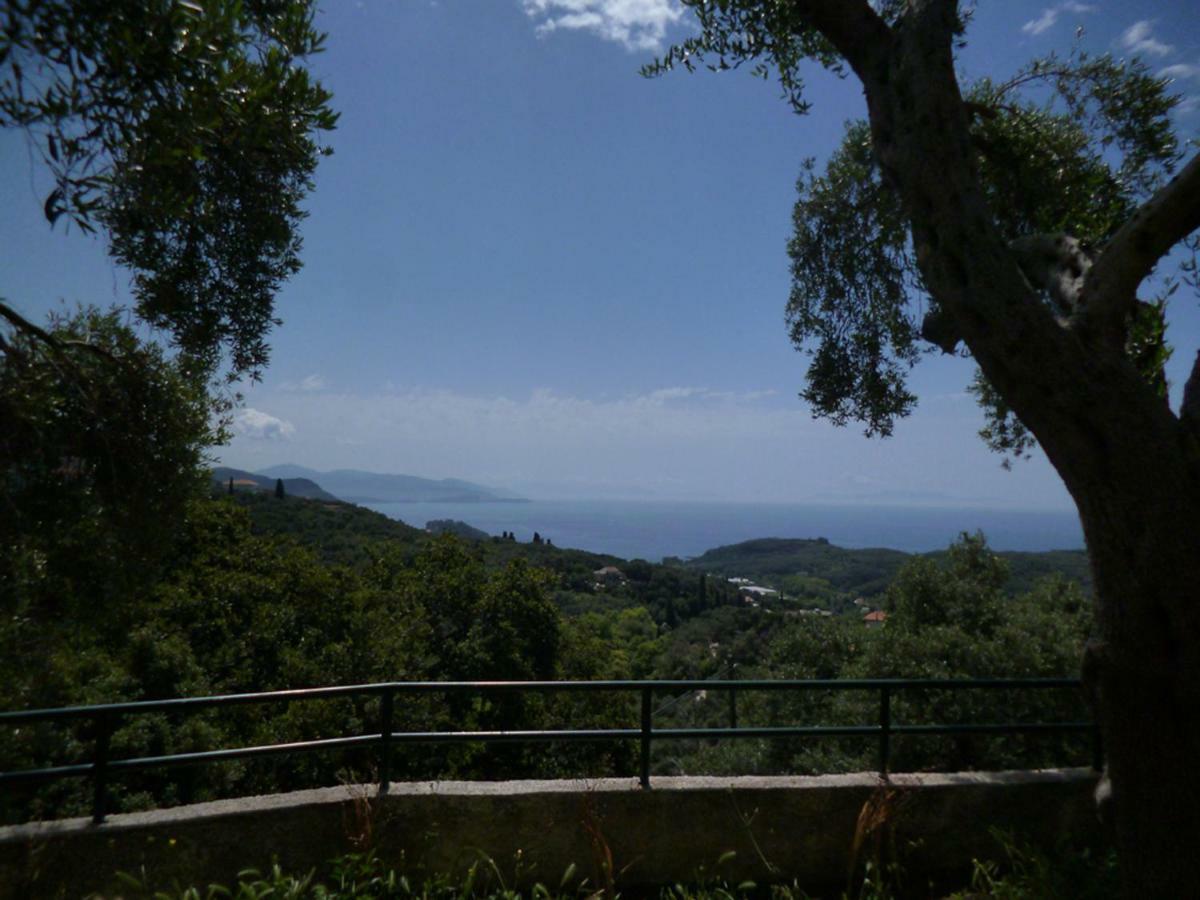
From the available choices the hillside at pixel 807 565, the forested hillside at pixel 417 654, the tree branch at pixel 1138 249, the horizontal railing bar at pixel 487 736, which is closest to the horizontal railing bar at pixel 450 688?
the horizontal railing bar at pixel 487 736

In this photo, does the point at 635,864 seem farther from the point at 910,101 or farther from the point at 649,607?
the point at 649,607

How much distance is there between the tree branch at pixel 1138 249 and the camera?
10.9 feet

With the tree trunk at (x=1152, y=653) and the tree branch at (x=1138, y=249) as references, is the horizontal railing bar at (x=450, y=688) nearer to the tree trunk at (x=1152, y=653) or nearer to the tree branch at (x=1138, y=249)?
the tree trunk at (x=1152, y=653)

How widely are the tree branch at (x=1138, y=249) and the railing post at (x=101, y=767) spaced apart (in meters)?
5.10

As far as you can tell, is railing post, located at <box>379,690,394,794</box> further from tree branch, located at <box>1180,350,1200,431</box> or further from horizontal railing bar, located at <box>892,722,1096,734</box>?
tree branch, located at <box>1180,350,1200,431</box>

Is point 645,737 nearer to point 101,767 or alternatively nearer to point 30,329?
point 101,767

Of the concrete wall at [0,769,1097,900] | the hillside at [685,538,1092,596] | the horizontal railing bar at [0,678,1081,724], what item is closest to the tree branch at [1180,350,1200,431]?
the horizontal railing bar at [0,678,1081,724]

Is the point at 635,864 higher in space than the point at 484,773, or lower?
higher

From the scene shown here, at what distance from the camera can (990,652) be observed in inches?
402

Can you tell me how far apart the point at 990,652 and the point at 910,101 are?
8486mm

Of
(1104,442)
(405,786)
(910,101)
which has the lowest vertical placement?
(405,786)

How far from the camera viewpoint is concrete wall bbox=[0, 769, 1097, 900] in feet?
13.2

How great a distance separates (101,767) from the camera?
153 inches

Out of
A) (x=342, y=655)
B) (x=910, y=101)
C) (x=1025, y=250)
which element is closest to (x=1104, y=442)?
(x=1025, y=250)
